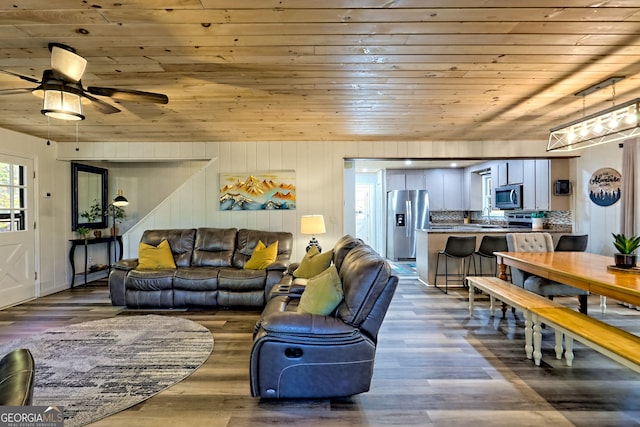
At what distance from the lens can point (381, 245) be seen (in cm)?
842

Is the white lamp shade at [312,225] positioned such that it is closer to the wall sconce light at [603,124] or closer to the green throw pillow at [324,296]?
the green throw pillow at [324,296]

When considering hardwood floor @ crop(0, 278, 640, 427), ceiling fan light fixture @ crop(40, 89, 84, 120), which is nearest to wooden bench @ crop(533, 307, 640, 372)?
hardwood floor @ crop(0, 278, 640, 427)

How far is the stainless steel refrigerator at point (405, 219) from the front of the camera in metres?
7.82

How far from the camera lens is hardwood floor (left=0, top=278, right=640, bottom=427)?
2.00m

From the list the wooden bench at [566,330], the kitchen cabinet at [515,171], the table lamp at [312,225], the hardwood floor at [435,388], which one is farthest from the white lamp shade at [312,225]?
the kitchen cabinet at [515,171]

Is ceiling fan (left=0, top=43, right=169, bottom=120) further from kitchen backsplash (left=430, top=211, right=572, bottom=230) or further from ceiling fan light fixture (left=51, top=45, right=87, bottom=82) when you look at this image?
kitchen backsplash (left=430, top=211, right=572, bottom=230)

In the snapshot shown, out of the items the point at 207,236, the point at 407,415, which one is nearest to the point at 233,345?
the point at 407,415

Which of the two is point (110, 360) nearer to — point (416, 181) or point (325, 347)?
point (325, 347)

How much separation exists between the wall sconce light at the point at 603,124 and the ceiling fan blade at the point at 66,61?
3.86 m

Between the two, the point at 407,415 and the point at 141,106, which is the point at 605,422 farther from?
the point at 141,106

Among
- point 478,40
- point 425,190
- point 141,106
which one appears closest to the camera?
point 478,40

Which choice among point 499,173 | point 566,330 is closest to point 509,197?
point 499,173

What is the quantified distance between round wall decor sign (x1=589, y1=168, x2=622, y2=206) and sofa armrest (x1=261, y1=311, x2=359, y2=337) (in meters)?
4.66

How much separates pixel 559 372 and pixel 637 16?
2434mm
